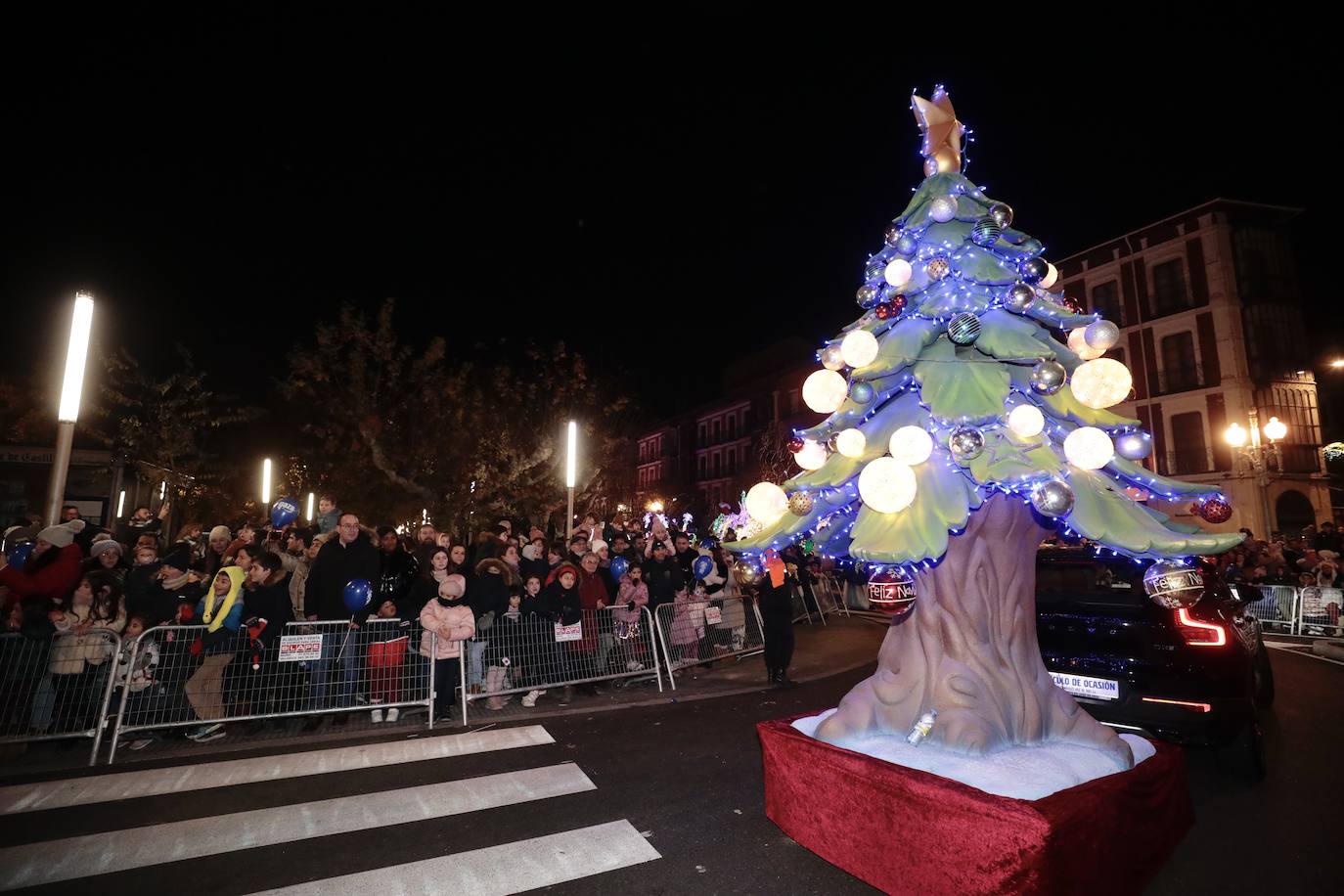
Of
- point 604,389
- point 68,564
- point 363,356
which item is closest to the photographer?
point 68,564

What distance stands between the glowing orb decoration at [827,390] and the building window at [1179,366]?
3174cm

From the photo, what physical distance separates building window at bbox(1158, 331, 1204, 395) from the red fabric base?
31217mm

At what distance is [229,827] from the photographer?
14.1 feet

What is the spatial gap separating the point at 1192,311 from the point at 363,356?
33.4 m

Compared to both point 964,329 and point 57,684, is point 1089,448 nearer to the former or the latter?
point 964,329

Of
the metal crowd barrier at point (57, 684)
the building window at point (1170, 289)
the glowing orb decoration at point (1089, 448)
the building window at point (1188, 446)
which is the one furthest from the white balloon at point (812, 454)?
the building window at point (1170, 289)

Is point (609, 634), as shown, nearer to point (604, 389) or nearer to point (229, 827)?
point (229, 827)

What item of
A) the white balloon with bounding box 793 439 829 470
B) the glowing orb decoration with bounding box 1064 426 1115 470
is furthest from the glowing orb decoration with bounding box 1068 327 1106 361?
the white balloon with bounding box 793 439 829 470

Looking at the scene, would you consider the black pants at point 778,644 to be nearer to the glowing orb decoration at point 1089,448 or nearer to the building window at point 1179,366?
the glowing orb decoration at point 1089,448

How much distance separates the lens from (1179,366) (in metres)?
28.7

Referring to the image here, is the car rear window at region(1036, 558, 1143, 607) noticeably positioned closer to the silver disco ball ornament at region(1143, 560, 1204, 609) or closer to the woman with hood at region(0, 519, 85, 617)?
the silver disco ball ornament at region(1143, 560, 1204, 609)

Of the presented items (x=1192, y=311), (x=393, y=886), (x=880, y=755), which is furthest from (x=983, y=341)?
(x=1192, y=311)

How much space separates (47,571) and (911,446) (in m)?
8.57

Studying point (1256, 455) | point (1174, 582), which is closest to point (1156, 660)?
point (1174, 582)
